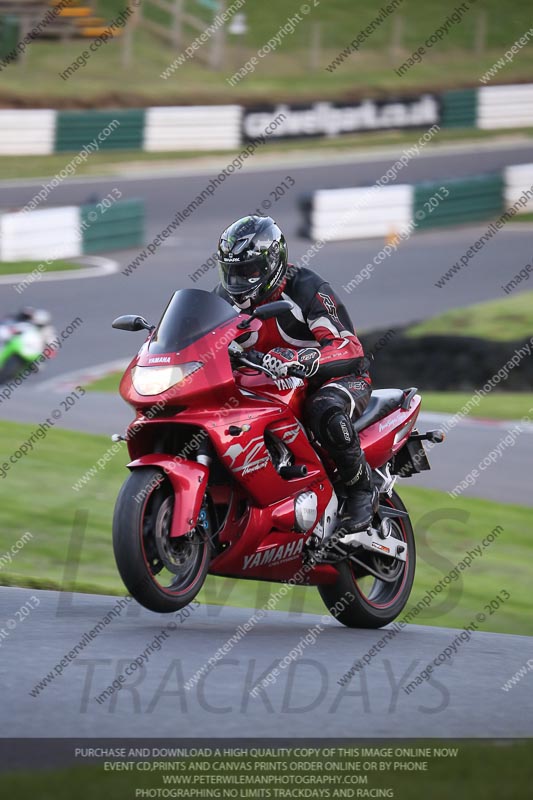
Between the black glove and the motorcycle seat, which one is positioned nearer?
the black glove

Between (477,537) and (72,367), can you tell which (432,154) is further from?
(477,537)

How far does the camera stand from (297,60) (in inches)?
1555

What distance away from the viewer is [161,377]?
5.55 m

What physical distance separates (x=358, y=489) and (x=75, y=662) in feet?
6.68

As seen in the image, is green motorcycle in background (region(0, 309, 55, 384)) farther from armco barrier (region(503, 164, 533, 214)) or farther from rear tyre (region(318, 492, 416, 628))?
armco barrier (region(503, 164, 533, 214))

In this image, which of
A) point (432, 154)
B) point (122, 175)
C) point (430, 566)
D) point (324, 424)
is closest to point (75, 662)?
point (324, 424)

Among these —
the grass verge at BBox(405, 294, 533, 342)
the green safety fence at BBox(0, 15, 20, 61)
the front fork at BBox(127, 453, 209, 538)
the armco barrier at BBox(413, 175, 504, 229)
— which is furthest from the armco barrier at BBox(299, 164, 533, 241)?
the front fork at BBox(127, 453, 209, 538)

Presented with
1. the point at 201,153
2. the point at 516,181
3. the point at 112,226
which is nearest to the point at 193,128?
the point at 201,153

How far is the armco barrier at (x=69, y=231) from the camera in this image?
67.3ft

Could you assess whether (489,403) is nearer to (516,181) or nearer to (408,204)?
(408,204)

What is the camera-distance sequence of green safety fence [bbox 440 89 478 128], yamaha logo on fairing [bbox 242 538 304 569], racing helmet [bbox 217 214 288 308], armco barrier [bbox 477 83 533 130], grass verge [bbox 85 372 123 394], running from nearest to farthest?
yamaha logo on fairing [bbox 242 538 304 569] < racing helmet [bbox 217 214 288 308] < grass verge [bbox 85 372 123 394] < green safety fence [bbox 440 89 478 128] < armco barrier [bbox 477 83 533 130]

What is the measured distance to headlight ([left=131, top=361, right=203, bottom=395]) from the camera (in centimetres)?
553

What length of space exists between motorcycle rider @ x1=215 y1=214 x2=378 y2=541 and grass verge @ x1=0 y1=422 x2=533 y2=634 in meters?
1.55

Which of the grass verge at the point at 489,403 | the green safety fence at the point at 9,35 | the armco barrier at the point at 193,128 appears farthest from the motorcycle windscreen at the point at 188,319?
the green safety fence at the point at 9,35
